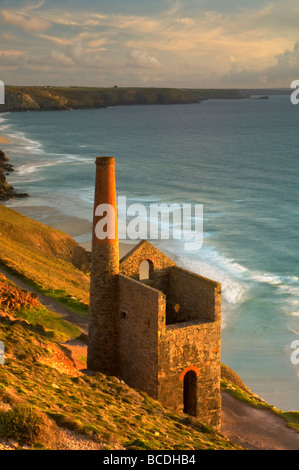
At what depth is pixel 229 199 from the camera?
85.7 m

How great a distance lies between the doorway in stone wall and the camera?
82.2 ft

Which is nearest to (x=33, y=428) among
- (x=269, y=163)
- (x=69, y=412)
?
(x=69, y=412)

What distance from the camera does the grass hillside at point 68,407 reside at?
16.0m

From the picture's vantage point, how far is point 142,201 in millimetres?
80875

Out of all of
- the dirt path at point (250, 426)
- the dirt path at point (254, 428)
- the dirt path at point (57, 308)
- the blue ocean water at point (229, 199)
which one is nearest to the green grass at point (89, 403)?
the dirt path at point (250, 426)

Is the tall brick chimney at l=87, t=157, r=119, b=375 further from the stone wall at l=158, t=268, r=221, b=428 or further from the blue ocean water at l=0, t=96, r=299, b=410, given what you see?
the blue ocean water at l=0, t=96, r=299, b=410

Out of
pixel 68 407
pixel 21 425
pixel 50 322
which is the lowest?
pixel 50 322

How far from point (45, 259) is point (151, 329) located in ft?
71.2

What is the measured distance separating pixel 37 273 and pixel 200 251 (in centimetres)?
2261

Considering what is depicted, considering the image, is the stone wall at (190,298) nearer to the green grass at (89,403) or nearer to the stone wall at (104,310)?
the stone wall at (104,310)

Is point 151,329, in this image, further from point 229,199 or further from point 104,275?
point 229,199

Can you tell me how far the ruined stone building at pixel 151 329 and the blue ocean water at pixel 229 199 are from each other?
29.8ft

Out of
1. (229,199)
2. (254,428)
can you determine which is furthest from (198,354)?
(229,199)
